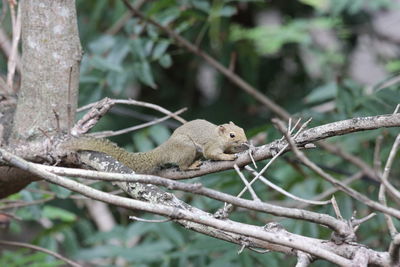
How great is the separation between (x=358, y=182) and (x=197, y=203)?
4.07ft

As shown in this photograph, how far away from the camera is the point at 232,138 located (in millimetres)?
3090

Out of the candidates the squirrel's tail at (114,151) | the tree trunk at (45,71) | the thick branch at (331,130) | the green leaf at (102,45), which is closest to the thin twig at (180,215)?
the thick branch at (331,130)

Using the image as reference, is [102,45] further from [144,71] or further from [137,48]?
[144,71]

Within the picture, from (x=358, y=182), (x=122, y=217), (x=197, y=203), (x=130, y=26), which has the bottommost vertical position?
(x=122, y=217)

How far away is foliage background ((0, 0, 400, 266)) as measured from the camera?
381cm

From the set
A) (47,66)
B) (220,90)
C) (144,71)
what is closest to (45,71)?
(47,66)

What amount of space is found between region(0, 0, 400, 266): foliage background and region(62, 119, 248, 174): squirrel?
0.49 m

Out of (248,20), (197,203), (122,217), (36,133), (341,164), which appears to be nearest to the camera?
(36,133)

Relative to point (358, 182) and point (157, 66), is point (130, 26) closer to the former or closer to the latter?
point (157, 66)

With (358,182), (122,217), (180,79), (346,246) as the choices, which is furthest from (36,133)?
(180,79)

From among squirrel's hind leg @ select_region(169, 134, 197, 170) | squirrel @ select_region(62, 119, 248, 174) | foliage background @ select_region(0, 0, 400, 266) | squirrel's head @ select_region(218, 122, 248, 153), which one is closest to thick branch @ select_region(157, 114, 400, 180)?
squirrel @ select_region(62, 119, 248, 174)

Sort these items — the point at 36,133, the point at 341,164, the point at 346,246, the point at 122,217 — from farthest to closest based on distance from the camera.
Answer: the point at 122,217 < the point at 341,164 < the point at 36,133 < the point at 346,246

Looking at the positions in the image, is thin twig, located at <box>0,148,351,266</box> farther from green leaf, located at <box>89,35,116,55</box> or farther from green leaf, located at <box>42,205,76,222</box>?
green leaf, located at <box>89,35,116,55</box>

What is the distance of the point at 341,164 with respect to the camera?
4.84 metres
